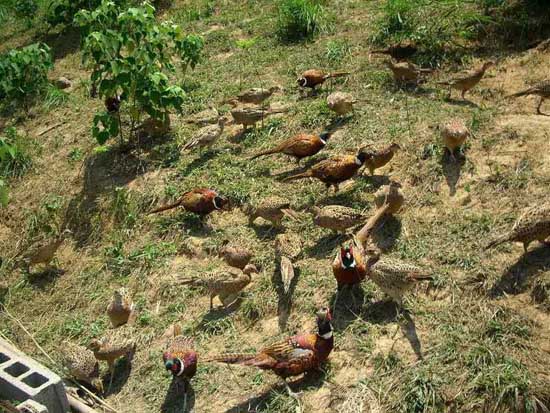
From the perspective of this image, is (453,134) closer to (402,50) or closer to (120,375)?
(402,50)

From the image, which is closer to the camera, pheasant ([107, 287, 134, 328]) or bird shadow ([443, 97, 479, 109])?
pheasant ([107, 287, 134, 328])

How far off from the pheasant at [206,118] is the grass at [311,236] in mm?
179

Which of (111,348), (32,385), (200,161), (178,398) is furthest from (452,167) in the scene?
(32,385)

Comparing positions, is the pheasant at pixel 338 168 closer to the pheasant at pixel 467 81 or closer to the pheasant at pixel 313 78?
the pheasant at pixel 467 81

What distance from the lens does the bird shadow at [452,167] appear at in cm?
855

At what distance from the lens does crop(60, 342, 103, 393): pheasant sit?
746 centimetres

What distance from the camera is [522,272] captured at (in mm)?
7180

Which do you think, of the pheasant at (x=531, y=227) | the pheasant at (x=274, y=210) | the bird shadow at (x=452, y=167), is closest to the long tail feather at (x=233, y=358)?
the pheasant at (x=274, y=210)

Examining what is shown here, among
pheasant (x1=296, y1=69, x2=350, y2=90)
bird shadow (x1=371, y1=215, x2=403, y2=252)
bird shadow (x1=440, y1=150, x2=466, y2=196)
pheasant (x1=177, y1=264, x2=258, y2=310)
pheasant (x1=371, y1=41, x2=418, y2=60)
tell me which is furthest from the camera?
pheasant (x1=371, y1=41, x2=418, y2=60)

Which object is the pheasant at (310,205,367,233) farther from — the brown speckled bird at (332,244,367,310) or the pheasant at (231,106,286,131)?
the pheasant at (231,106,286,131)

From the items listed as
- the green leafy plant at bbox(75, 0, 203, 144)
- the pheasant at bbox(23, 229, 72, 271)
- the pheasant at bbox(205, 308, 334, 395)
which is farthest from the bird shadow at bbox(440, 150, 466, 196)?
the pheasant at bbox(23, 229, 72, 271)

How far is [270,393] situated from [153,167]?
Result: 475cm

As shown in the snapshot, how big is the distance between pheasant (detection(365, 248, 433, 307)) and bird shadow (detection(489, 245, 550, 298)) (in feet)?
2.26

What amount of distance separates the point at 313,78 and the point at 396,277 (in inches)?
185
